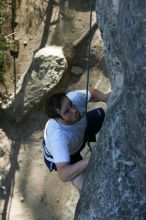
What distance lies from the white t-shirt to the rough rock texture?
1173 millimetres

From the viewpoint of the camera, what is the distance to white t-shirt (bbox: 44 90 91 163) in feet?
8.77

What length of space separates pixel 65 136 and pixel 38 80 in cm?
153

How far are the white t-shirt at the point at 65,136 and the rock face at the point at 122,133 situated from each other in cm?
39

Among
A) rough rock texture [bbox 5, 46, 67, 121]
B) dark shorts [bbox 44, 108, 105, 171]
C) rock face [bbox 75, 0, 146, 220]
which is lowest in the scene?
rough rock texture [bbox 5, 46, 67, 121]

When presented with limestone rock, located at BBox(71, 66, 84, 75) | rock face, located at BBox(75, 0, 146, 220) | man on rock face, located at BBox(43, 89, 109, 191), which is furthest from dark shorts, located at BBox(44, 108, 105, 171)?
limestone rock, located at BBox(71, 66, 84, 75)

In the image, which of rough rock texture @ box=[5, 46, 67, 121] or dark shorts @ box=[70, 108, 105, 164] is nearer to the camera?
dark shorts @ box=[70, 108, 105, 164]

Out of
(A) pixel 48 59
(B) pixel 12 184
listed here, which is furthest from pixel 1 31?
(B) pixel 12 184

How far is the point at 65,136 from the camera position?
273 centimetres

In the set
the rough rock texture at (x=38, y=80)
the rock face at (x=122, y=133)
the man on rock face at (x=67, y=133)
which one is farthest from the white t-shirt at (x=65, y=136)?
the rough rock texture at (x=38, y=80)

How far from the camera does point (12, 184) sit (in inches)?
173

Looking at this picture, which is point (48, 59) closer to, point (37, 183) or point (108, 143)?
point (37, 183)

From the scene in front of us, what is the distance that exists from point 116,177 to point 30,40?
7.95ft

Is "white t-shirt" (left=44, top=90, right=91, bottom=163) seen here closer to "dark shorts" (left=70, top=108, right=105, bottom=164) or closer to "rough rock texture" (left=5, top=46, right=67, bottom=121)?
"dark shorts" (left=70, top=108, right=105, bottom=164)

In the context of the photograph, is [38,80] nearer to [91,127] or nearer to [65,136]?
[91,127]
